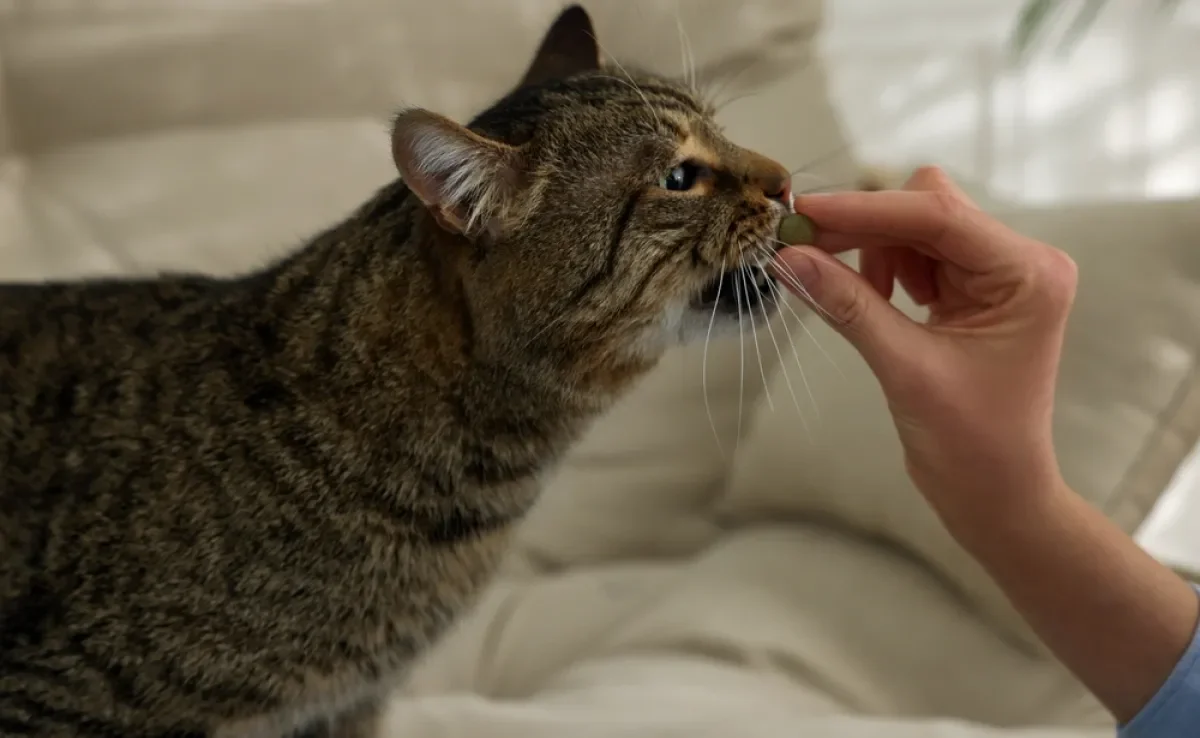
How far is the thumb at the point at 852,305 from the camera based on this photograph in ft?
2.26

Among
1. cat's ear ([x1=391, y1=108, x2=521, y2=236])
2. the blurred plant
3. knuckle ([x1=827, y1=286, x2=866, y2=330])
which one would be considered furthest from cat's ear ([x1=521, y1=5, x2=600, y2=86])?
the blurred plant

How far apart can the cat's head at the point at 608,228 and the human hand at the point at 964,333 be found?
46 mm

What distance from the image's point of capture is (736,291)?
74 cm

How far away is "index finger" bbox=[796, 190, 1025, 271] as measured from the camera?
711mm

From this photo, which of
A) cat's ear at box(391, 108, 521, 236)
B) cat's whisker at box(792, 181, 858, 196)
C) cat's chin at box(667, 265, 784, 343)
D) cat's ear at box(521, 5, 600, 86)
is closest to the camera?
cat's ear at box(391, 108, 521, 236)

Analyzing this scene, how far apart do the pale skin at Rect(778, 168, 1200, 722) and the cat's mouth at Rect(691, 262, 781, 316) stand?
38 mm

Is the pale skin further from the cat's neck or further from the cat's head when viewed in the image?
the cat's neck

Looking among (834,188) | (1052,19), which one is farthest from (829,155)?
(1052,19)

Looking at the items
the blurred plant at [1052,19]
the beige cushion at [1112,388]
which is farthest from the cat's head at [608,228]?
the blurred plant at [1052,19]

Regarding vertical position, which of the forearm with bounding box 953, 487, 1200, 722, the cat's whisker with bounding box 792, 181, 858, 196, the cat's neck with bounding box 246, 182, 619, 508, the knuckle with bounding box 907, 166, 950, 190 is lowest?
the forearm with bounding box 953, 487, 1200, 722

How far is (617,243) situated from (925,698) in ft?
1.92

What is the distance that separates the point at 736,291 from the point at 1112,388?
0.46 metres

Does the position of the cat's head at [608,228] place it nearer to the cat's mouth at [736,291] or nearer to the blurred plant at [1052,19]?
the cat's mouth at [736,291]

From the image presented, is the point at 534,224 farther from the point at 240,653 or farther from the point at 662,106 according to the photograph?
the point at 240,653
